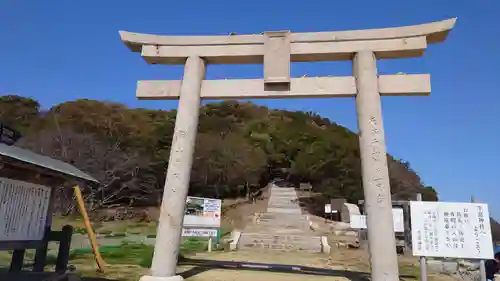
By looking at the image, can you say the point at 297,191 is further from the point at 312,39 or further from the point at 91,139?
the point at 312,39

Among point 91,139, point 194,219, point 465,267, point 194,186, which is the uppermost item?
point 91,139

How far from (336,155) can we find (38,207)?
33304 mm

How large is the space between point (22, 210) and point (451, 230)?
7558mm

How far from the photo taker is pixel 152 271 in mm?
7027

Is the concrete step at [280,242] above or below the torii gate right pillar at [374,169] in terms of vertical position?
below

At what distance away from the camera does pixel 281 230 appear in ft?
70.3

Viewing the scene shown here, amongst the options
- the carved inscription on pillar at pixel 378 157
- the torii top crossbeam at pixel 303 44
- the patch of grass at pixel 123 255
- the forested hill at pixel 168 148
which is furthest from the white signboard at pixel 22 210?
the forested hill at pixel 168 148

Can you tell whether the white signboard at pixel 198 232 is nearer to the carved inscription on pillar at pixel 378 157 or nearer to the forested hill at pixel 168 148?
the carved inscription on pillar at pixel 378 157

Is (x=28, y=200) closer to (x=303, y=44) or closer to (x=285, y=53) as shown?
(x=285, y=53)

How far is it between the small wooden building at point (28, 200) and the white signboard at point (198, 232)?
24.0 ft

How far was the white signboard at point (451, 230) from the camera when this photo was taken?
6.28 metres

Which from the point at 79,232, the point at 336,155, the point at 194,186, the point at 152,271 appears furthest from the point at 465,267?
the point at 194,186

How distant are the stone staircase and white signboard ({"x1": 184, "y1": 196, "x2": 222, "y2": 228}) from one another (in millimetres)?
2816

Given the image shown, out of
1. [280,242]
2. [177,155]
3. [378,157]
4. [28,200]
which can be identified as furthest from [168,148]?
A: [378,157]
